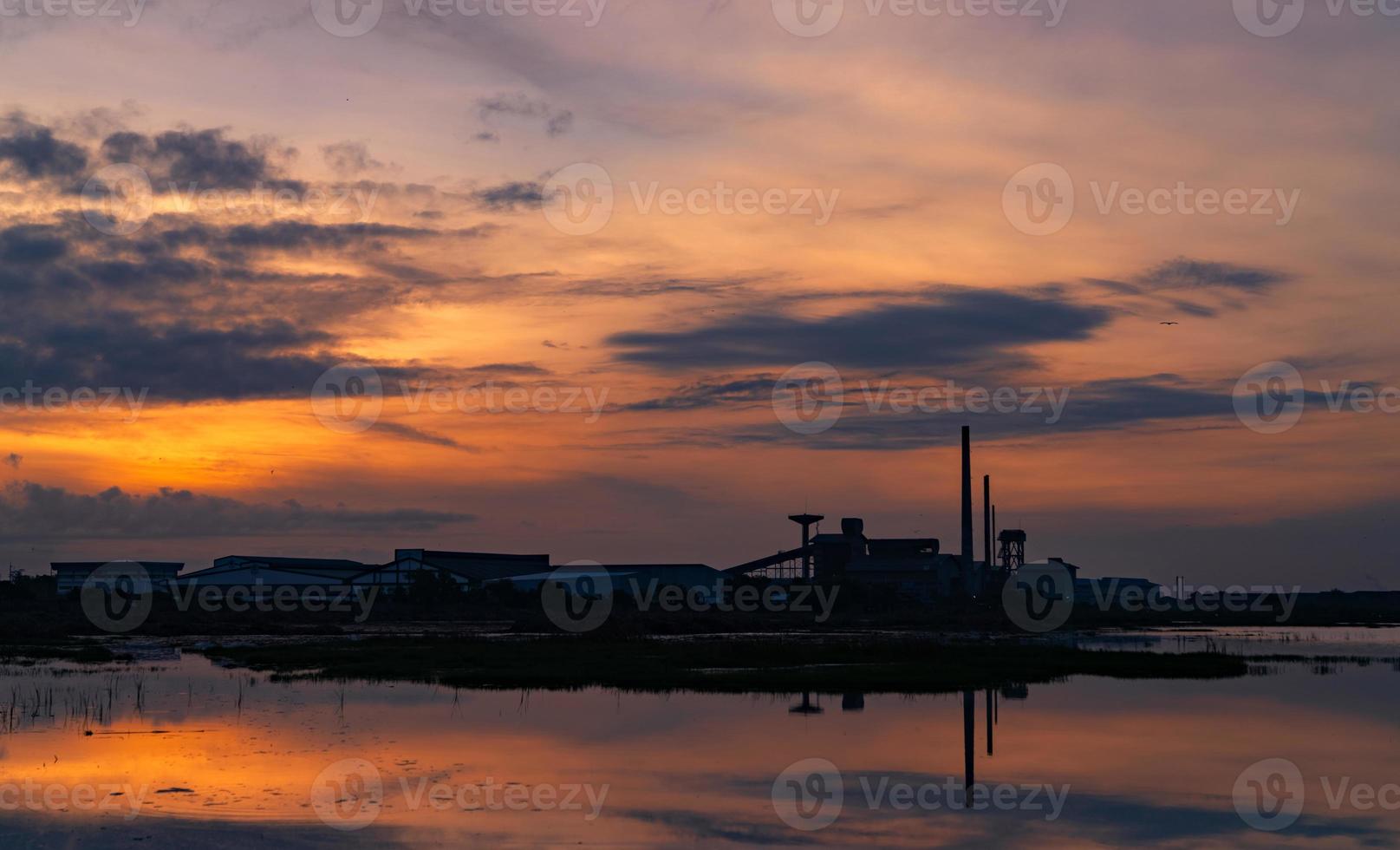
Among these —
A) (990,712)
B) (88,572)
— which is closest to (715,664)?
(990,712)

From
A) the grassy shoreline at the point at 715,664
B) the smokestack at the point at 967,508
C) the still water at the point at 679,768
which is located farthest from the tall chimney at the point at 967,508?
the still water at the point at 679,768

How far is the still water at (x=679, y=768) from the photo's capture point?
19.9 meters

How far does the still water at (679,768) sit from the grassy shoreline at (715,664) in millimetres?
2783

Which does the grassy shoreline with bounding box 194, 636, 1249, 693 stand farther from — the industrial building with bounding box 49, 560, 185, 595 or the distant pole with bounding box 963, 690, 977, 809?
the industrial building with bounding box 49, 560, 185, 595

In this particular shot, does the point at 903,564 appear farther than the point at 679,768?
Yes

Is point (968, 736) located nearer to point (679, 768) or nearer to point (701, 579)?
point (679, 768)

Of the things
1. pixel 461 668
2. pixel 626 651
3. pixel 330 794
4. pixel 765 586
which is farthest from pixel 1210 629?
pixel 330 794

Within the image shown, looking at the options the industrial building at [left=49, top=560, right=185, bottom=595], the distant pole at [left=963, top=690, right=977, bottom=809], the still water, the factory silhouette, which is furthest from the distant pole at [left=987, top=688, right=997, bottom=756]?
the industrial building at [left=49, top=560, right=185, bottom=595]

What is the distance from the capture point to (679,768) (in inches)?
1028

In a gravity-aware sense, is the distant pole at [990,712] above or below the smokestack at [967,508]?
below

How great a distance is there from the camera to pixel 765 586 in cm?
13512

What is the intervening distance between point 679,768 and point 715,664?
83.5ft

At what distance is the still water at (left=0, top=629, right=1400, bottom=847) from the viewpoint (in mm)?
19891

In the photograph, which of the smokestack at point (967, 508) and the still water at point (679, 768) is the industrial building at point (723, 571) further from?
the still water at point (679, 768)
